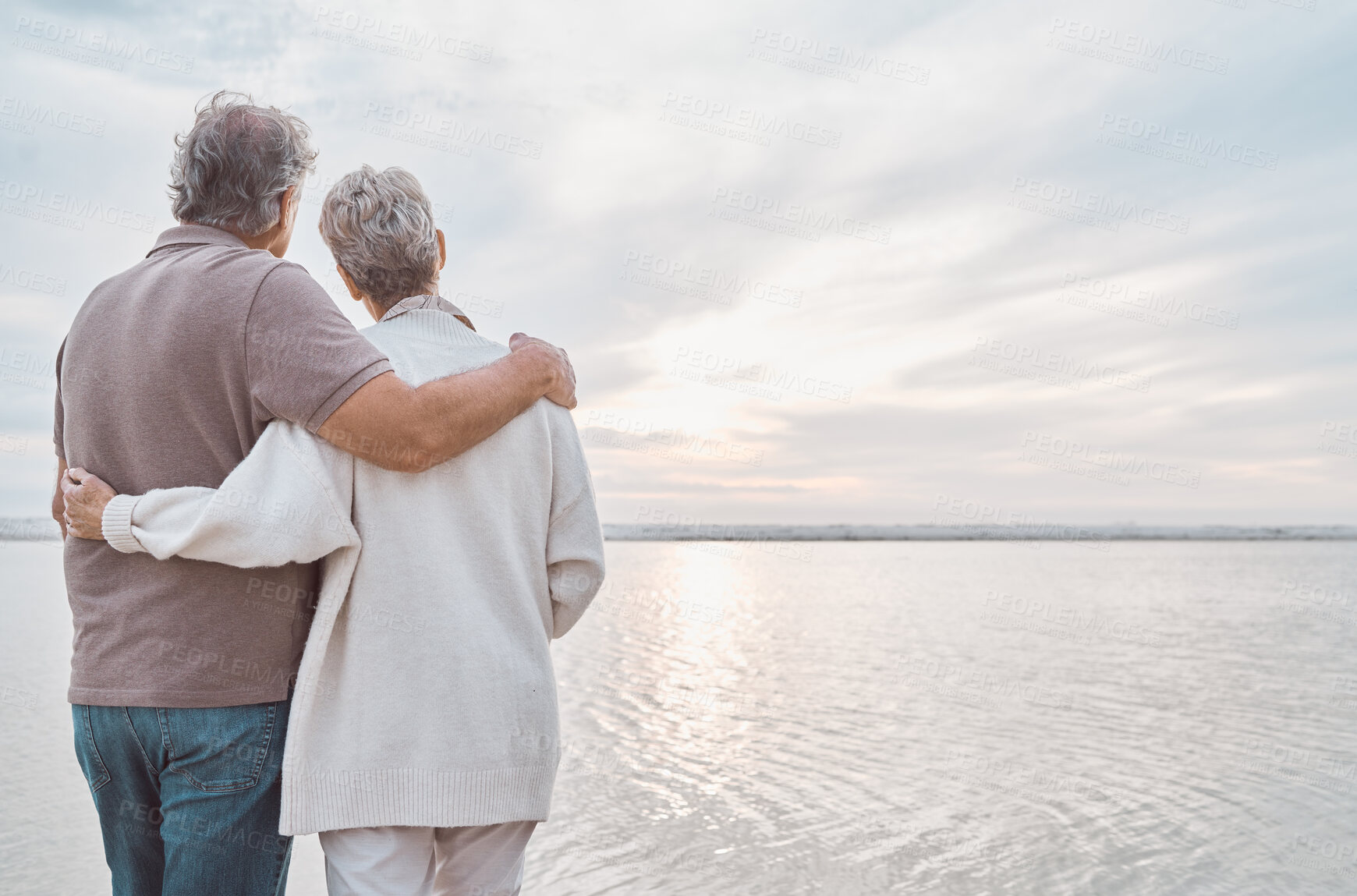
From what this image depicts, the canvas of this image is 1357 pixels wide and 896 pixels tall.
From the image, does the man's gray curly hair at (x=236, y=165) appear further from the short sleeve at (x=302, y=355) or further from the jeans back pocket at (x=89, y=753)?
the jeans back pocket at (x=89, y=753)

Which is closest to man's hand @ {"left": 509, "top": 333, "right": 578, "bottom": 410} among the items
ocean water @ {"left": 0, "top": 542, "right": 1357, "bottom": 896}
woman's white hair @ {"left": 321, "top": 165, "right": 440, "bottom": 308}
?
woman's white hair @ {"left": 321, "top": 165, "right": 440, "bottom": 308}

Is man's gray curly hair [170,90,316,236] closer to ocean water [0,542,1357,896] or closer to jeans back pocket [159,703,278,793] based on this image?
jeans back pocket [159,703,278,793]

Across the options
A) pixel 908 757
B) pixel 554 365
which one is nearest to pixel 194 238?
pixel 554 365

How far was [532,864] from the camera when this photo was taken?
11.1 ft

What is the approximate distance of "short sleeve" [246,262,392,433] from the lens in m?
1.39

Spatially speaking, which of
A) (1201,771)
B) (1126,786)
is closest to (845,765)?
(1126,786)

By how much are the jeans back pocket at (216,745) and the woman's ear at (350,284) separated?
2.44 feet

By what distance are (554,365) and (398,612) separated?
48cm

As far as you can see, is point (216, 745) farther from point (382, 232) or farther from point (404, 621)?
point (382, 232)

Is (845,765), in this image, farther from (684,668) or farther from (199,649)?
(199,649)

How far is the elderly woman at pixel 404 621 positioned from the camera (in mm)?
1380

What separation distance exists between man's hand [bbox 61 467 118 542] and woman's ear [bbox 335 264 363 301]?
53 centimetres

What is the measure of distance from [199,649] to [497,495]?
0.49 m

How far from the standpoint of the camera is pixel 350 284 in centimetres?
173
